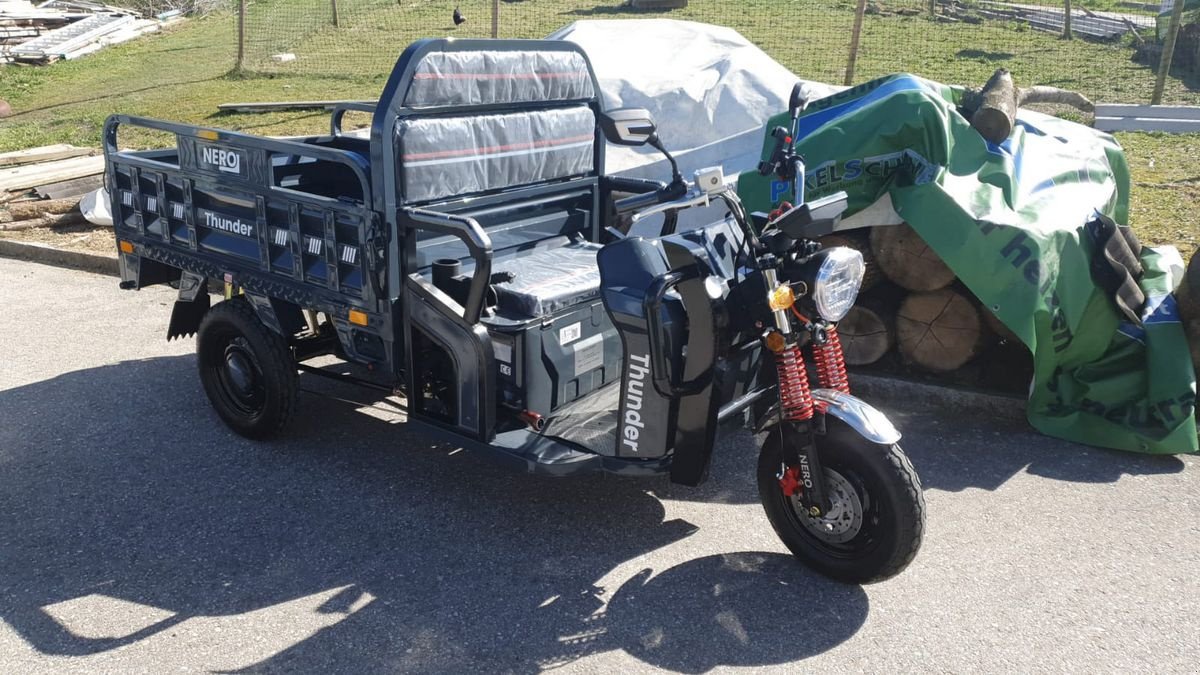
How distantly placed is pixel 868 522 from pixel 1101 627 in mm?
944

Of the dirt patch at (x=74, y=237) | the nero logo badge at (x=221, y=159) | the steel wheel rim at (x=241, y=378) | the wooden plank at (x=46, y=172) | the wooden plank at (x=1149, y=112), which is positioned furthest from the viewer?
the wooden plank at (x=1149, y=112)

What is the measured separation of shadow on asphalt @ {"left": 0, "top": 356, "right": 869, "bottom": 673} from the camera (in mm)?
3617

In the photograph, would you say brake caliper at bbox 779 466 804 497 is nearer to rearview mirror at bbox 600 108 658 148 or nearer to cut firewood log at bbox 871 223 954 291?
rearview mirror at bbox 600 108 658 148

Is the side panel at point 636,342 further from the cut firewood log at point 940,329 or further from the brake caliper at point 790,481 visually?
the cut firewood log at point 940,329

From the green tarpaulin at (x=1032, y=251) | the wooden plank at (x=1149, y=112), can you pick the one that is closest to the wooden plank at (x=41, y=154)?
the green tarpaulin at (x=1032, y=251)

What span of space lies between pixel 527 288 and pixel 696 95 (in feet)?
15.5

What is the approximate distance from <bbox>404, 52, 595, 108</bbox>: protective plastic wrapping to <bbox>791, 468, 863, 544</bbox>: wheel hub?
237cm

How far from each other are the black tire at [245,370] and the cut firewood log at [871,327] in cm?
325

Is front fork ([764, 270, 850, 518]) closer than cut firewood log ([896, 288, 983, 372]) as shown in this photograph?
Yes

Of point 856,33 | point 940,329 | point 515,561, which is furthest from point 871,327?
point 856,33

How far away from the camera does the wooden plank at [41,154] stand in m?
11.2

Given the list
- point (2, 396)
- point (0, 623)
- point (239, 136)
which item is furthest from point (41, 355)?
point (0, 623)

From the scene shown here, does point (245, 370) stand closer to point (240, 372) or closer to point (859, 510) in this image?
point (240, 372)

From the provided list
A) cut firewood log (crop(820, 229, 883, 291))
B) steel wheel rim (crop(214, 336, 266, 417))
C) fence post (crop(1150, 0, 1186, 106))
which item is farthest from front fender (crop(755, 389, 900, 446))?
fence post (crop(1150, 0, 1186, 106))
